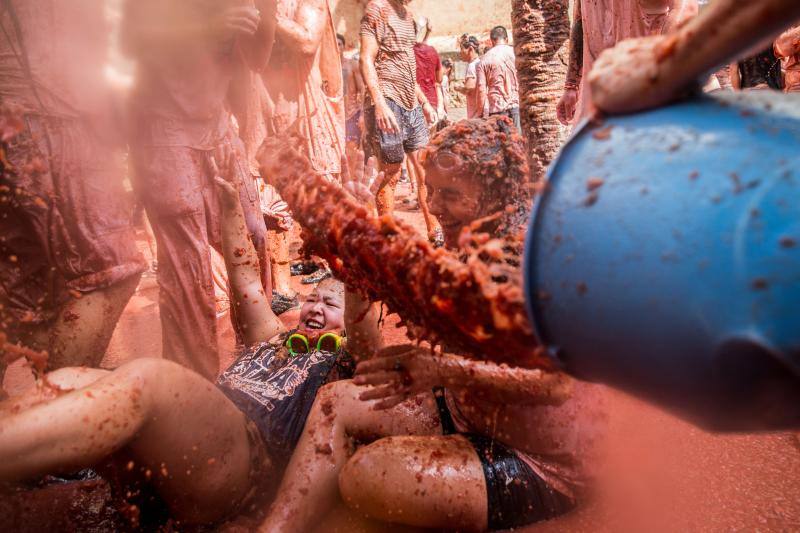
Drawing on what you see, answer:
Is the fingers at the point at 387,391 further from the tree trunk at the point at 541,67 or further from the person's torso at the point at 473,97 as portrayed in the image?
the person's torso at the point at 473,97

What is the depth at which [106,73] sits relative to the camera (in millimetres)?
2195

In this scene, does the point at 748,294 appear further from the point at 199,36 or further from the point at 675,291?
the point at 199,36

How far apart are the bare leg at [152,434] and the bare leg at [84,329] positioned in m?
0.85

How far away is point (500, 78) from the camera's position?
7109 millimetres

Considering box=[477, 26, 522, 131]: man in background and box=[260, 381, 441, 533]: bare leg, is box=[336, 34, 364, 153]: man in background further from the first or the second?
box=[260, 381, 441, 533]: bare leg

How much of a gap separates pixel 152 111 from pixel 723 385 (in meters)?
2.68

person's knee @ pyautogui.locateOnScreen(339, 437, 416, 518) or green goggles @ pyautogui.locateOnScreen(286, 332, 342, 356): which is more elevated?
green goggles @ pyautogui.locateOnScreen(286, 332, 342, 356)

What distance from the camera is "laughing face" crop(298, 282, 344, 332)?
2734 mm

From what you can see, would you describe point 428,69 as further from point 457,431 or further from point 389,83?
point 457,431

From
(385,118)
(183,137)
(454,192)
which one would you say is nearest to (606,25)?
(454,192)

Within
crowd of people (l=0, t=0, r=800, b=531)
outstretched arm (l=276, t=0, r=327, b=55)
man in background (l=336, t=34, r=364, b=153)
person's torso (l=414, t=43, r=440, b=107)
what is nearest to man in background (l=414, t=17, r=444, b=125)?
person's torso (l=414, t=43, r=440, b=107)

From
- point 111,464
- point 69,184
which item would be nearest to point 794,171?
point 111,464

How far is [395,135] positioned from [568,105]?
191 cm

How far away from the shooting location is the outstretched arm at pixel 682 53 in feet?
1.97
